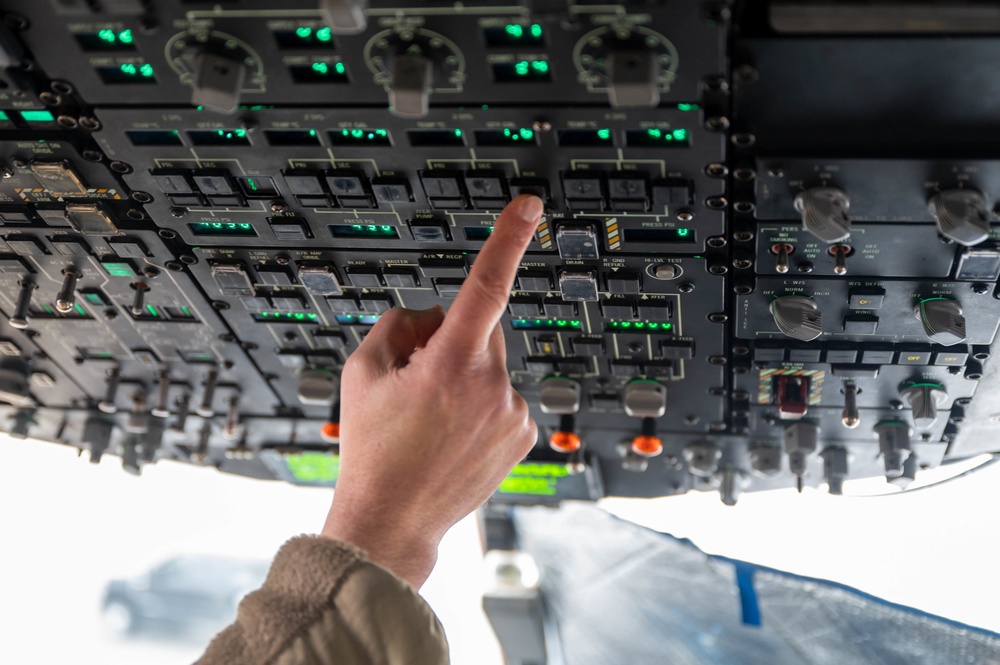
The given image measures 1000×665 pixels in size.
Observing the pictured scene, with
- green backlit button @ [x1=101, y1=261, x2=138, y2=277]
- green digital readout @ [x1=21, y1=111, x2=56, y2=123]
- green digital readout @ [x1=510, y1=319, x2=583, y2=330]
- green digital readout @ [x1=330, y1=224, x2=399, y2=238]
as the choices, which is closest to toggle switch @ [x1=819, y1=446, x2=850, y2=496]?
green digital readout @ [x1=510, y1=319, x2=583, y2=330]

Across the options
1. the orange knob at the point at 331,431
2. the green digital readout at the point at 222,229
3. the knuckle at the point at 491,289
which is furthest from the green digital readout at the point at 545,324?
the knuckle at the point at 491,289

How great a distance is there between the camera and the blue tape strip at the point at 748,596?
10.5ft

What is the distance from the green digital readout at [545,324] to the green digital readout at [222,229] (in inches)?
29.8

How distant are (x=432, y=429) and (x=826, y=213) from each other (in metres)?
0.97

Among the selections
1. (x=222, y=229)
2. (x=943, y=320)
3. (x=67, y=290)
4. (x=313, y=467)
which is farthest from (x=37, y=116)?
(x=943, y=320)

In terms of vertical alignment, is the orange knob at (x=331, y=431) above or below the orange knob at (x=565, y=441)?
above

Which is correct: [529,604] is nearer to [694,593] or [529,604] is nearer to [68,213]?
[694,593]

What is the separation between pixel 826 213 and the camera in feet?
6.61

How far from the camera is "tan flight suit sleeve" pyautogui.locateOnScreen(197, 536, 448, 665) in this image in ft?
4.34

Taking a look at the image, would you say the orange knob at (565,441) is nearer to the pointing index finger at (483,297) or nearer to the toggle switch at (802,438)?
the toggle switch at (802,438)

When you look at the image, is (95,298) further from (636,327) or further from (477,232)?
(636,327)

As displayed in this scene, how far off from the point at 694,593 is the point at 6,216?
2.46 metres

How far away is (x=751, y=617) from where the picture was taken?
3201mm

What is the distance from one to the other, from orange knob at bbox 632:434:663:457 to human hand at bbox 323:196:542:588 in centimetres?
133
